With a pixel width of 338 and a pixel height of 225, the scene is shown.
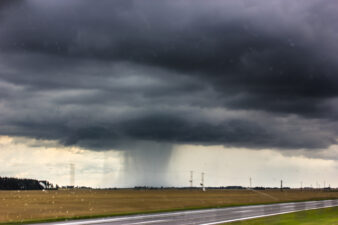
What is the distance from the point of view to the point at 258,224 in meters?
46.0

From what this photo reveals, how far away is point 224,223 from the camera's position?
4600 centimetres

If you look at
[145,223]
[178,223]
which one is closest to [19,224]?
[145,223]

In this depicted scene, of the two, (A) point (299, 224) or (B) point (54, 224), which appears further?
(A) point (299, 224)

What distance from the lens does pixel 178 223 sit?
4303 cm

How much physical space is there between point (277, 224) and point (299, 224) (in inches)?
102

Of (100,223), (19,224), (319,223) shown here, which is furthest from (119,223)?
(319,223)

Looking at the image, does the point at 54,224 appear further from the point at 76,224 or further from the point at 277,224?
the point at 277,224

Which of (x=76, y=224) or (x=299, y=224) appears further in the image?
(x=299, y=224)

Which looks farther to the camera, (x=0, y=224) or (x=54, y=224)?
(x=0, y=224)

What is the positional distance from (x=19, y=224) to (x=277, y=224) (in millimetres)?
26917

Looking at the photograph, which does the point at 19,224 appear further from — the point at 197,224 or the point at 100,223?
the point at 197,224

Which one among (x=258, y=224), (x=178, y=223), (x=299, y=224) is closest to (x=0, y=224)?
(x=178, y=223)

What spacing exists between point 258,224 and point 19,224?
24.6 m

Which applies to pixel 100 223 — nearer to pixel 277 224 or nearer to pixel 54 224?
pixel 54 224
